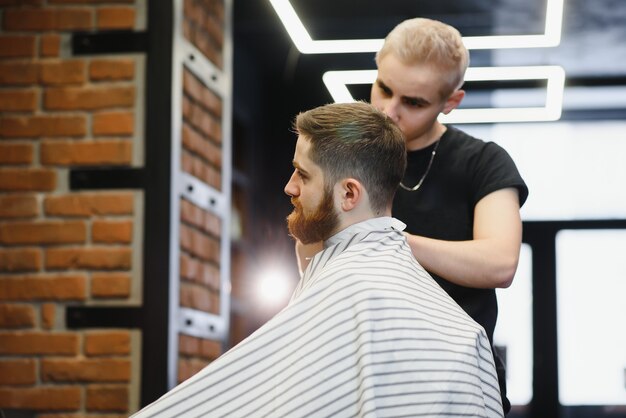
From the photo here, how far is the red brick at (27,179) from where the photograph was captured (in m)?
3.39

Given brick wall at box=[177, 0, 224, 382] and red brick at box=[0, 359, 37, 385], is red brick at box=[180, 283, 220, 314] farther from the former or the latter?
red brick at box=[0, 359, 37, 385]

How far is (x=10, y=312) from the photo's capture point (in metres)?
3.35

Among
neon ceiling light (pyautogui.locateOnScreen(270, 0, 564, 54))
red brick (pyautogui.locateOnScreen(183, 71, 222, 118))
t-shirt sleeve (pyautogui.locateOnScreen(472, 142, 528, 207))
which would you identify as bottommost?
t-shirt sleeve (pyautogui.locateOnScreen(472, 142, 528, 207))


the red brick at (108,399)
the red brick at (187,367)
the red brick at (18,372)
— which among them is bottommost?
the red brick at (108,399)

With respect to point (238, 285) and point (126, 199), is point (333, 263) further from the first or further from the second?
point (238, 285)

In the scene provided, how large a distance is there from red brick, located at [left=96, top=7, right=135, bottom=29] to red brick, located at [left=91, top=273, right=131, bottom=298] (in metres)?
0.81

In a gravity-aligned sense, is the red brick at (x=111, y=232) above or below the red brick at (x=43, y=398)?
above

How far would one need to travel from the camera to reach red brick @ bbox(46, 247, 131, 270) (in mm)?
3334

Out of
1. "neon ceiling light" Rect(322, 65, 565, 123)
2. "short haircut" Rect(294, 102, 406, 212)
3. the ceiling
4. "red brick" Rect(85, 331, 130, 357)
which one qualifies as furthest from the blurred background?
"short haircut" Rect(294, 102, 406, 212)

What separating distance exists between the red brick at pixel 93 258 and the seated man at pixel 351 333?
1476mm

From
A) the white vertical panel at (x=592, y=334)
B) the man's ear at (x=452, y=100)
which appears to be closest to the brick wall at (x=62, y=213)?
the man's ear at (x=452, y=100)

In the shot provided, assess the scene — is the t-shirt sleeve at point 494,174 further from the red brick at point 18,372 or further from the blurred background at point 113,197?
the red brick at point 18,372

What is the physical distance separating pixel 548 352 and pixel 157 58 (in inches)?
246

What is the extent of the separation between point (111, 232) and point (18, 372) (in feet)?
1.74
